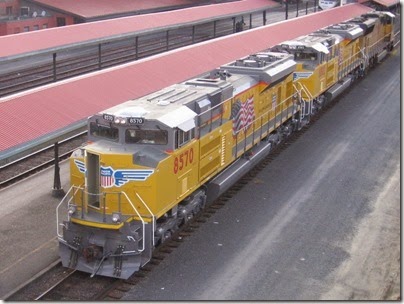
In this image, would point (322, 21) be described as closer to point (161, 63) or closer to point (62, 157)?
point (161, 63)

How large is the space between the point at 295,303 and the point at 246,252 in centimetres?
277

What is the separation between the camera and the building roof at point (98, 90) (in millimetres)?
15502

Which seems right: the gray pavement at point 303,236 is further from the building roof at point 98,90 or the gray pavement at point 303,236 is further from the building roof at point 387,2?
the building roof at point 387,2

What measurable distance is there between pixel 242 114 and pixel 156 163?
19.6ft

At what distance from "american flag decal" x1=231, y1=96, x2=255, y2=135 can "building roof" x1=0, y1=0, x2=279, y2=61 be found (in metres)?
11.3

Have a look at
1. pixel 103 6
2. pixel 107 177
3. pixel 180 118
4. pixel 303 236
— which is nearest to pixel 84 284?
pixel 107 177

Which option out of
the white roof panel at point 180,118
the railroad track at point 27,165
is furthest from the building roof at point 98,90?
the railroad track at point 27,165

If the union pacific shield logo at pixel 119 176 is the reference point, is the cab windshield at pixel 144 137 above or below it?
above

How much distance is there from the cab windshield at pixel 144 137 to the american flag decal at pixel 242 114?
4.52m

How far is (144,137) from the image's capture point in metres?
14.4

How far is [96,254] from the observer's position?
1417 centimetres

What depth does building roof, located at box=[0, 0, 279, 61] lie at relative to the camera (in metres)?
28.5

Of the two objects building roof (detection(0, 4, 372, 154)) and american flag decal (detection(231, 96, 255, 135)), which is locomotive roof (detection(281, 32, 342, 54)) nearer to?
building roof (detection(0, 4, 372, 154))

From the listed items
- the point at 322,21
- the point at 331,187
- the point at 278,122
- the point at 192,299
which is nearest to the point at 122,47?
the point at 322,21
